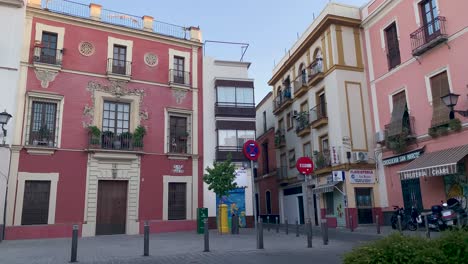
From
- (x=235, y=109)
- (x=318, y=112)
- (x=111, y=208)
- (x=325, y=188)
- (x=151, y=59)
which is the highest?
(x=151, y=59)

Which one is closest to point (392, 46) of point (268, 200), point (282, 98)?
point (282, 98)

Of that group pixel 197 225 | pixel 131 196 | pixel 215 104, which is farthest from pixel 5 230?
pixel 215 104

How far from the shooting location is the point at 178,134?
71.3 feet

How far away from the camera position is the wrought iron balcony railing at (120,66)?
20734 mm

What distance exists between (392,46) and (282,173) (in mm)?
12965

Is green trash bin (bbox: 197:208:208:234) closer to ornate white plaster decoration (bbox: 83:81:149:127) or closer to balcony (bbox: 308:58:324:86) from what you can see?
ornate white plaster decoration (bbox: 83:81:149:127)

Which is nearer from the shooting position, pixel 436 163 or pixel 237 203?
pixel 436 163

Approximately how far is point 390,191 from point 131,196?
1370cm

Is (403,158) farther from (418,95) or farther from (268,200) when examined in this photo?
(268,200)

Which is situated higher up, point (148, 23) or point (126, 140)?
point (148, 23)

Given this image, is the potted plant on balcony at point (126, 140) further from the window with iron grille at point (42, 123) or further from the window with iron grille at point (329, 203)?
the window with iron grille at point (329, 203)

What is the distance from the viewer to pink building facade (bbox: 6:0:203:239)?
18.1 metres

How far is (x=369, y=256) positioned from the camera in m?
4.13

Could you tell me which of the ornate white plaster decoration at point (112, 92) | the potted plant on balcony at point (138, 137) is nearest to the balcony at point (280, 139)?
the ornate white plaster decoration at point (112, 92)
